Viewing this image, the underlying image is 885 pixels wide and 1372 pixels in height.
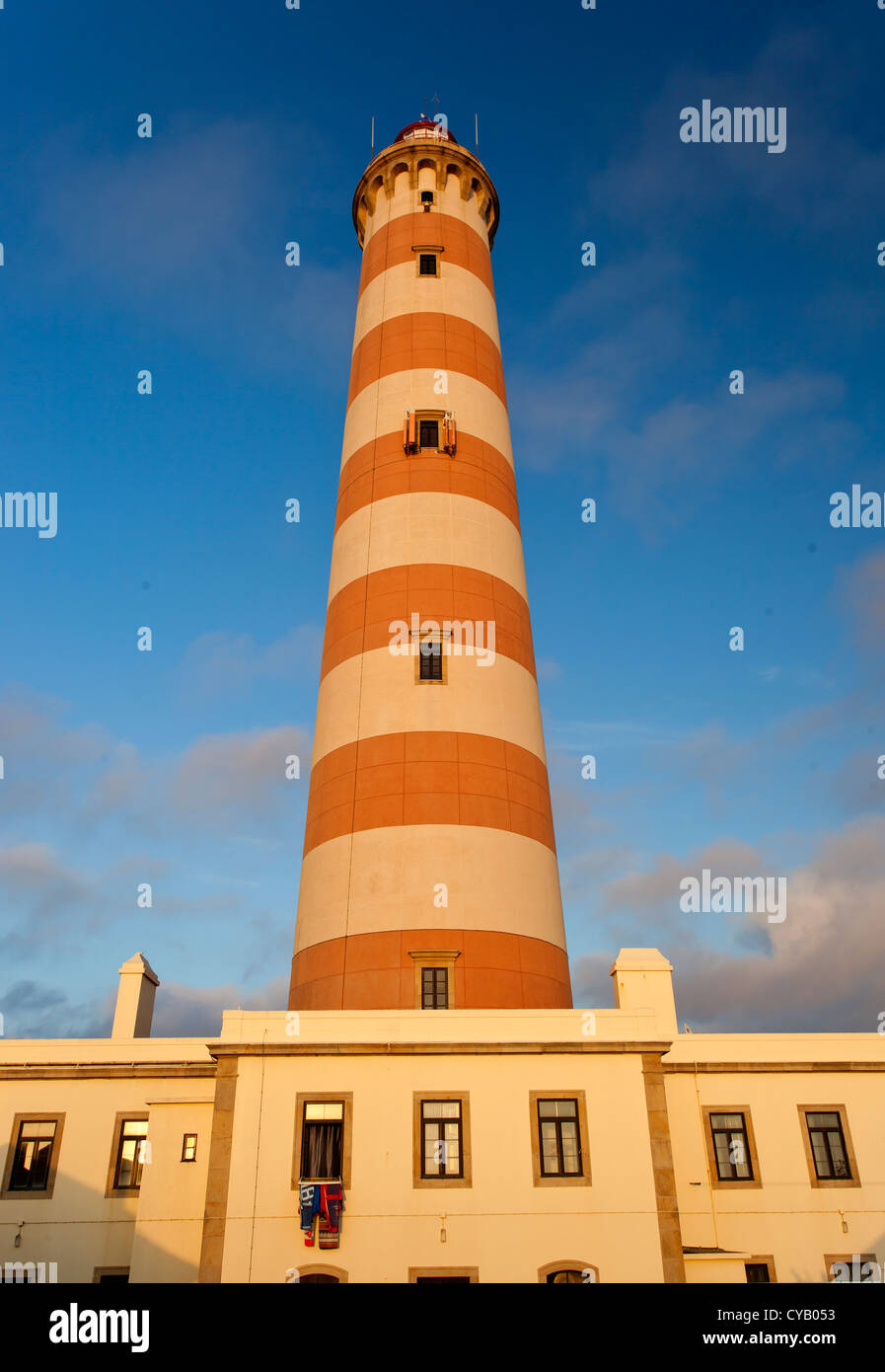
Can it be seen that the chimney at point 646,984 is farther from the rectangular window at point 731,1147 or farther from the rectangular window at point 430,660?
the rectangular window at point 430,660

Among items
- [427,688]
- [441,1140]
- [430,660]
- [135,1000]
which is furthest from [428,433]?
[441,1140]

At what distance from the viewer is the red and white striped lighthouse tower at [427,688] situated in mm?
21625

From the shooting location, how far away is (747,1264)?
19391 mm

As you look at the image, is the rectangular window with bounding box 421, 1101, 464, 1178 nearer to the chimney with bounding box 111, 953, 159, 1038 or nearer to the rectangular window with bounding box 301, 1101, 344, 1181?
the rectangular window with bounding box 301, 1101, 344, 1181

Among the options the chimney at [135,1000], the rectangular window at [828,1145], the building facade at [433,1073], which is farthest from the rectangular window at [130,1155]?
the rectangular window at [828,1145]

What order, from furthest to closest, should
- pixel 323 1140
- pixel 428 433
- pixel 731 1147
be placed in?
pixel 428 433 → pixel 731 1147 → pixel 323 1140

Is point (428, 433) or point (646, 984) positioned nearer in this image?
point (646, 984)

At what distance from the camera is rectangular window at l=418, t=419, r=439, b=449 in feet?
92.4

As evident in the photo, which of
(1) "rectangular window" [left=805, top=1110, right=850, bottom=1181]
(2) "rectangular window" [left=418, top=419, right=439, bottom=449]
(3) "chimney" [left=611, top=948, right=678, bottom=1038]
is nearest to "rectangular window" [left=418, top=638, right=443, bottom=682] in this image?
(2) "rectangular window" [left=418, top=419, right=439, bottom=449]

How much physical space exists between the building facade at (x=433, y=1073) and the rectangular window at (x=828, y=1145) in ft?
0.17

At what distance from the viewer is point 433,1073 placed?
60.2 ft

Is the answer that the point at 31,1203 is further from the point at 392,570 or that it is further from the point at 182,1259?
the point at 392,570

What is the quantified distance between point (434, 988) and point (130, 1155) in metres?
7.75

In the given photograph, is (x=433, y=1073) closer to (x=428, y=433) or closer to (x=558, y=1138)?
(x=558, y=1138)
